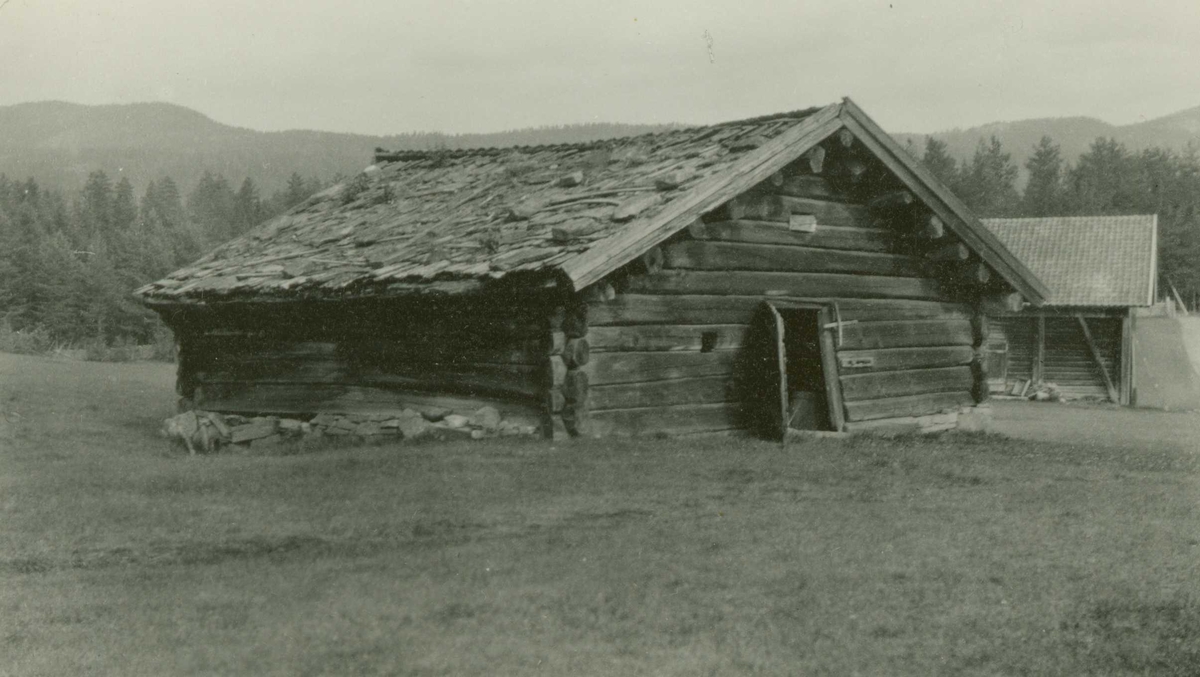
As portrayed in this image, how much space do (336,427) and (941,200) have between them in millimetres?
7916

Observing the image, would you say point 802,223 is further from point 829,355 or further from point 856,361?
point 856,361

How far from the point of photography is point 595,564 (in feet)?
23.2

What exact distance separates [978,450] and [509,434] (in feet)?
18.2

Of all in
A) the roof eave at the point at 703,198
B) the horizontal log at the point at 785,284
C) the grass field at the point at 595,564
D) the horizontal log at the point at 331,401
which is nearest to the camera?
the grass field at the point at 595,564

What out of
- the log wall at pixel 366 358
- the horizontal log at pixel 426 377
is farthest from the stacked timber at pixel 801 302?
the log wall at pixel 366 358

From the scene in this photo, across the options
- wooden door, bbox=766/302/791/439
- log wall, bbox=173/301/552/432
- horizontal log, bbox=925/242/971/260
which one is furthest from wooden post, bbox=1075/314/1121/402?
log wall, bbox=173/301/552/432

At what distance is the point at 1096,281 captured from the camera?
31.8 meters

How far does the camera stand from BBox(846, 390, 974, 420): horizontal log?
47.9ft

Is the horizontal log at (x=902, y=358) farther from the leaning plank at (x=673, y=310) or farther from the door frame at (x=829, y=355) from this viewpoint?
the leaning plank at (x=673, y=310)

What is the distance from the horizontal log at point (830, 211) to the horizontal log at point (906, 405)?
2259mm

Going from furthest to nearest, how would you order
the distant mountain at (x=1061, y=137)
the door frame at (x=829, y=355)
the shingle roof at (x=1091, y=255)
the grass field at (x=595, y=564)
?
the distant mountain at (x=1061, y=137) → the shingle roof at (x=1091, y=255) → the door frame at (x=829, y=355) → the grass field at (x=595, y=564)

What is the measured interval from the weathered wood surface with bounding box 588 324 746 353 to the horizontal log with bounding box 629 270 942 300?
1.29 feet

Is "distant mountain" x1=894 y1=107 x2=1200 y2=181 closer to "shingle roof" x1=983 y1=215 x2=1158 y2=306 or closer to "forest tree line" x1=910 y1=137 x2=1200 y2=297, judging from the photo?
"forest tree line" x1=910 y1=137 x2=1200 y2=297

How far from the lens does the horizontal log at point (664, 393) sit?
39.3 feet
